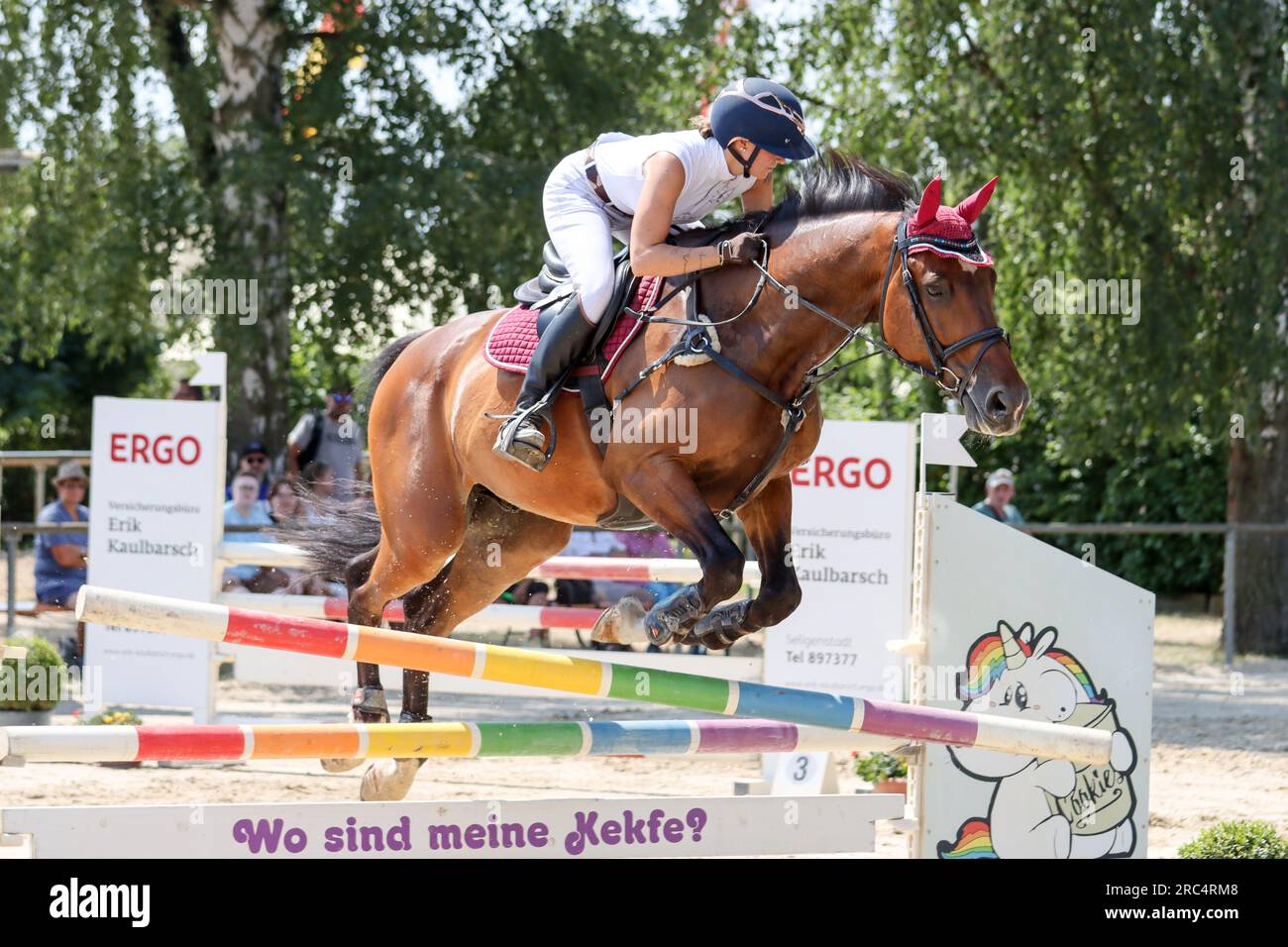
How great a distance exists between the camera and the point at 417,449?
17.3ft

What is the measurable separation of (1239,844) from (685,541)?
1.89m

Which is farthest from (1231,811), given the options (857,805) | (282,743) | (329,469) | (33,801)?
(329,469)

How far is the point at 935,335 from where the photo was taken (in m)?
4.00

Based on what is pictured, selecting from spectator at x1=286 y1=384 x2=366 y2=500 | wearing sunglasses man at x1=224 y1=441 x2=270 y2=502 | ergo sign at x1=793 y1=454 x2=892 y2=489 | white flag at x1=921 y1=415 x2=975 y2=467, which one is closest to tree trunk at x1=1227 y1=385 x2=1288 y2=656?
ergo sign at x1=793 y1=454 x2=892 y2=489

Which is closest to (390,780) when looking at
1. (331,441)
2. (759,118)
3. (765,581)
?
(765,581)

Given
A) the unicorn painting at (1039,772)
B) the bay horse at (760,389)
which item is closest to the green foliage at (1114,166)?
the unicorn painting at (1039,772)

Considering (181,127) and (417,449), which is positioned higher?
(181,127)

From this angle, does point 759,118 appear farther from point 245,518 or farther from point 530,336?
point 245,518

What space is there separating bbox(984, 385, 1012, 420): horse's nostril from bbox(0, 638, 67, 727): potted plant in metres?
4.93

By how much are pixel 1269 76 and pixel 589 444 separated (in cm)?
850

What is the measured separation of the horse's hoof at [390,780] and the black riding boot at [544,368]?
1188mm

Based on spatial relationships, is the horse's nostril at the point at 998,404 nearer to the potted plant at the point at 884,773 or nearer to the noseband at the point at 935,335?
the noseband at the point at 935,335

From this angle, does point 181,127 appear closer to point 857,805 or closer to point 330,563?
point 330,563

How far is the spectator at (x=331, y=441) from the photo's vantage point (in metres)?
10.4
